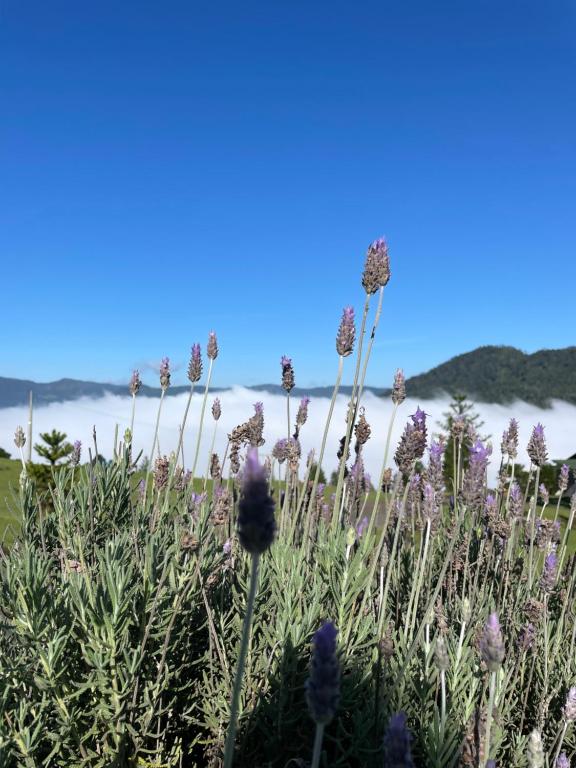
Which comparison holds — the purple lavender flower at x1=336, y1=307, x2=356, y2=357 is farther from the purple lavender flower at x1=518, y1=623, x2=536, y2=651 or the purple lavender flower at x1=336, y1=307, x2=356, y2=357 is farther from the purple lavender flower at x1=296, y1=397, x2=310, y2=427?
the purple lavender flower at x1=518, y1=623, x2=536, y2=651

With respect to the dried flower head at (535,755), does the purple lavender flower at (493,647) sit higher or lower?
higher

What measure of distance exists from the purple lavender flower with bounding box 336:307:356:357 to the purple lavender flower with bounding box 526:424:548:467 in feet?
4.51

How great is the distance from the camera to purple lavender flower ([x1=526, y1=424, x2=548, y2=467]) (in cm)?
307

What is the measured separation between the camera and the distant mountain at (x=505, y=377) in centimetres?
10588

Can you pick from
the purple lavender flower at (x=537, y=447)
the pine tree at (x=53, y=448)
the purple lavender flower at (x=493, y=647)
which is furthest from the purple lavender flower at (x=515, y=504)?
the pine tree at (x=53, y=448)

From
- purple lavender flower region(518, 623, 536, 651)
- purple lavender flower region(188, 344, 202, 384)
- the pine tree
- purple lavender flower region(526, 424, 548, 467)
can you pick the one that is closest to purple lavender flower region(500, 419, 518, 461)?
purple lavender flower region(526, 424, 548, 467)

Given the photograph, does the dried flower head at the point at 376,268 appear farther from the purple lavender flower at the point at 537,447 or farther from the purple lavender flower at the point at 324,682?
the purple lavender flower at the point at 324,682

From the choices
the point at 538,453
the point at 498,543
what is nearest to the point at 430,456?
the point at 538,453

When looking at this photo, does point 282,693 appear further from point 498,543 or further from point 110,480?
point 498,543

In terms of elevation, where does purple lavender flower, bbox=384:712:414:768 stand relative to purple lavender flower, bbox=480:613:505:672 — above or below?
below

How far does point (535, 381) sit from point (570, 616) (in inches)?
4655

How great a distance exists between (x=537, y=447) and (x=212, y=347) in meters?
1.95

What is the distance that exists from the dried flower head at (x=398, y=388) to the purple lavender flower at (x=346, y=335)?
24cm

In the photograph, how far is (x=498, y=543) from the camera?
3414 mm
